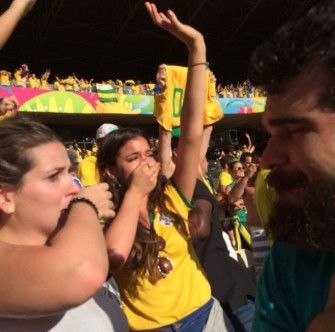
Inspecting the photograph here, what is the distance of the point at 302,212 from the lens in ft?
3.16

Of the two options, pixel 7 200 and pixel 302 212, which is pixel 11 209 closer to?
pixel 7 200

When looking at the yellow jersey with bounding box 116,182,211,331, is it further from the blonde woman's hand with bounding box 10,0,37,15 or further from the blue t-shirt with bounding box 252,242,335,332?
the blonde woman's hand with bounding box 10,0,37,15

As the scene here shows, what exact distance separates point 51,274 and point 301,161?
1.97 ft

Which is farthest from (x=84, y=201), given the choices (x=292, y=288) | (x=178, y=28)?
(x=178, y=28)

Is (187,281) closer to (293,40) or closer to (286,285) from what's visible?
(286,285)

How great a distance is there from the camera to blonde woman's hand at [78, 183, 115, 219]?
1.52m

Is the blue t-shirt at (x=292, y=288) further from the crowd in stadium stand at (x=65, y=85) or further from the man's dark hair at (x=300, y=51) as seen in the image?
the crowd in stadium stand at (x=65, y=85)

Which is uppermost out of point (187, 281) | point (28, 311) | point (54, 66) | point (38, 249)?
point (54, 66)

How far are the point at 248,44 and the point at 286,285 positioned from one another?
26550 mm

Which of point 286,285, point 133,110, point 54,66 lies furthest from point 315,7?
point 54,66

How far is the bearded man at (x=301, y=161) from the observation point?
92 cm

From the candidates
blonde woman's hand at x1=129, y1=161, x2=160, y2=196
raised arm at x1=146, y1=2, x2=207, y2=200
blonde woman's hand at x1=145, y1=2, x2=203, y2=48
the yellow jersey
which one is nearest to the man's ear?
blonde woman's hand at x1=129, y1=161, x2=160, y2=196

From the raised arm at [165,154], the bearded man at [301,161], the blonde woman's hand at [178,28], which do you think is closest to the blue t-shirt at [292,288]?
the bearded man at [301,161]

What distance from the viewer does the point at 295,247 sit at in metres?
1.05
